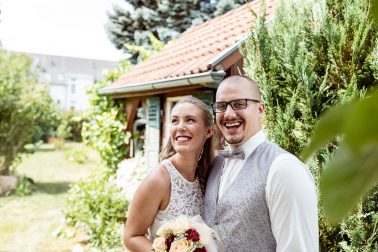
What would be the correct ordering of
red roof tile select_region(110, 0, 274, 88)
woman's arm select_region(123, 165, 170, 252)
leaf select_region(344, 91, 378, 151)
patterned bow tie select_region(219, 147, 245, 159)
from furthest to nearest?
red roof tile select_region(110, 0, 274, 88) < woman's arm select_region(123, 165, 170, 252) < patterned bow tie select_region(219, 147, 245, 159) < leaf select_region(344, 91, 378, 151)

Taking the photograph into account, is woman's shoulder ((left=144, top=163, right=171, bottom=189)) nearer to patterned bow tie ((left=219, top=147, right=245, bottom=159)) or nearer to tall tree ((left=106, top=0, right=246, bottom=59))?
patterned bow tie ((left=219, top=147, right=245, bottom=159))

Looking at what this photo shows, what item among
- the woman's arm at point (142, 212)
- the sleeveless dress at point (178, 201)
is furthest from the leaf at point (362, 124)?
the sleeveless dress at point (178, 201)

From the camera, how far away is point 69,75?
52.2 metres

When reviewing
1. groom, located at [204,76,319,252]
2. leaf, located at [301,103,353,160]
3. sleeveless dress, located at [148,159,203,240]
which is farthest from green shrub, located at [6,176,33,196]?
leaf, located at [301,103,353,160]

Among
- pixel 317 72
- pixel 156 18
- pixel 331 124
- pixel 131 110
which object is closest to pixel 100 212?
pixel 131 110

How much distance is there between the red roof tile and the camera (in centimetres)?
620

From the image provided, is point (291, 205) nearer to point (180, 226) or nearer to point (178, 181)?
point (180, 226)

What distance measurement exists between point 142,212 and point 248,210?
0.67 meters

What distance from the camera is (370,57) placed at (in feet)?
10.5

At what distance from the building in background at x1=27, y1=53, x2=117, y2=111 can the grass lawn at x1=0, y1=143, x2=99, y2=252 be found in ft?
117

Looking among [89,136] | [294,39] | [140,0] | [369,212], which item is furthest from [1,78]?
[369,212]

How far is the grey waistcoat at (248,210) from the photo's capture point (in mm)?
2020

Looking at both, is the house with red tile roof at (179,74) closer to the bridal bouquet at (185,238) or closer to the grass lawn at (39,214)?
the grass lawn at (39,214)

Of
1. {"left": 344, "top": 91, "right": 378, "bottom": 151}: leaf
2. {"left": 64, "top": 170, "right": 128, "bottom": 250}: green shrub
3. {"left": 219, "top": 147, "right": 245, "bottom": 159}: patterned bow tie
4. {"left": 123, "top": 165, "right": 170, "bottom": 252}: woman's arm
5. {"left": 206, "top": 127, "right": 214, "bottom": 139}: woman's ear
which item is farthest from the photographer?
{"left": 64, "top": 170, "right": 128, "bottom": 250}: green shrub
